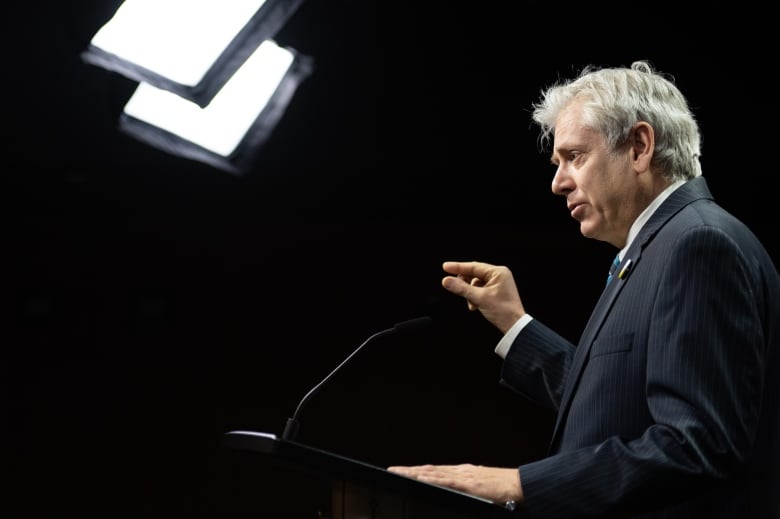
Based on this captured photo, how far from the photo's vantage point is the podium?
96 centimetres

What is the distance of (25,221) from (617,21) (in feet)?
8.63

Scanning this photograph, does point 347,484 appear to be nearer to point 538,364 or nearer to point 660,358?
point 660,358

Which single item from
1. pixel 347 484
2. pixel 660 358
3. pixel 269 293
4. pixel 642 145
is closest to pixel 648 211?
pixel 642 145

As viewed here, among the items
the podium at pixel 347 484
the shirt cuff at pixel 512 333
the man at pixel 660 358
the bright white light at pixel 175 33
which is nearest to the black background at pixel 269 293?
the bright white light at pixel 175 33

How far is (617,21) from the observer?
2523mm

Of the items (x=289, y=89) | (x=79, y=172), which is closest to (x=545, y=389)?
(x=289, y=89)

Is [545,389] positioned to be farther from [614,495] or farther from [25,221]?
[25,221]

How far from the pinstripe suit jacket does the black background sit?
1.99m

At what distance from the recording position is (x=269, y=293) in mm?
3848

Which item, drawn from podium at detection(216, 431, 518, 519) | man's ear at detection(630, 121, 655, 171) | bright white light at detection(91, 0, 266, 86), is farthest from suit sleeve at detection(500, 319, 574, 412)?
bright white light at detection(91, 0, 266, 86)

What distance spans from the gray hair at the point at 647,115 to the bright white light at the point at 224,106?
1080mm

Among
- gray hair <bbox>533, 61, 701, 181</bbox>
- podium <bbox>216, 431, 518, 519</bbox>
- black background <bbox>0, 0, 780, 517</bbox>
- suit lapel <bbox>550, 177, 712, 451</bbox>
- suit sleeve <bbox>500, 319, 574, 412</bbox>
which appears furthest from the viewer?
black background <bbox>0, 0, 780, 517</bbox>

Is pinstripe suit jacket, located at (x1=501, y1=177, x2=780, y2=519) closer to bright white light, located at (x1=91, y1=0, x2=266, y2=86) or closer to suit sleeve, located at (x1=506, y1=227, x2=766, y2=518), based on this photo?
suit sleeve, located at (x1=506, y1=227, x2=766, y2=518)

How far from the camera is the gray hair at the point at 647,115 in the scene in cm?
138
